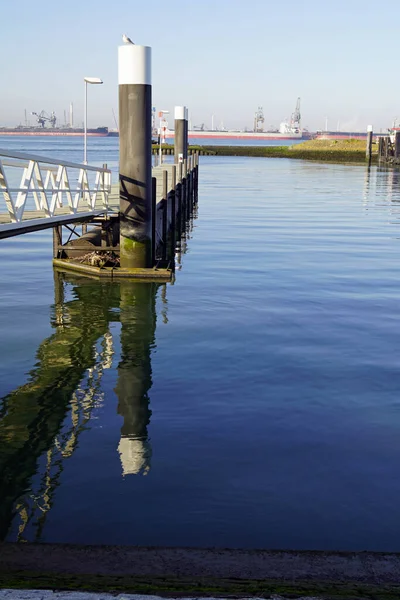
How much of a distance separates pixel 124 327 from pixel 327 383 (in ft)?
13.7

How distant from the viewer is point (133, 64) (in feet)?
44.0

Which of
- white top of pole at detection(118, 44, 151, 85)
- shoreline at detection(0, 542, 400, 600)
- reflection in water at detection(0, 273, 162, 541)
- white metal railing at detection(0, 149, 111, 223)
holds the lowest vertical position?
reflection in water at detection(0, 273, 162, 541)

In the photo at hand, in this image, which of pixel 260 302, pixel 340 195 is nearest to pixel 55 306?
pixel 260 302

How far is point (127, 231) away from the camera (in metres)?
14.1

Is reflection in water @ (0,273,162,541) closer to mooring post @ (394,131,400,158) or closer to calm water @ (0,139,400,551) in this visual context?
calm water @ (0,139,400,551)

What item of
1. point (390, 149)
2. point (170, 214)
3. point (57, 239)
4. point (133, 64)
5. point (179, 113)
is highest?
point (179, 113)

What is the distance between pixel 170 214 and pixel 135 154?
28.3ft

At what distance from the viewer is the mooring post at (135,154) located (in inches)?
531

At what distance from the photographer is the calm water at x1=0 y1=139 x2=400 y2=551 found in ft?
17.1

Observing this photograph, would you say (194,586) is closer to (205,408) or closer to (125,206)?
(205,408)

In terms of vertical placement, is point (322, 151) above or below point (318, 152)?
above

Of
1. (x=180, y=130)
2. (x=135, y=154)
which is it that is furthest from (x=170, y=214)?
(x=180, y=130)

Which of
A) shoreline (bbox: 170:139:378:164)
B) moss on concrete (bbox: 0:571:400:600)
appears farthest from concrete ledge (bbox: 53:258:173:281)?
shoreline (bbox: 170:139:378:164)

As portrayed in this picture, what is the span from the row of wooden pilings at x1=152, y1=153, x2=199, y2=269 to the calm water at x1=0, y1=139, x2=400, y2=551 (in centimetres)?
132
